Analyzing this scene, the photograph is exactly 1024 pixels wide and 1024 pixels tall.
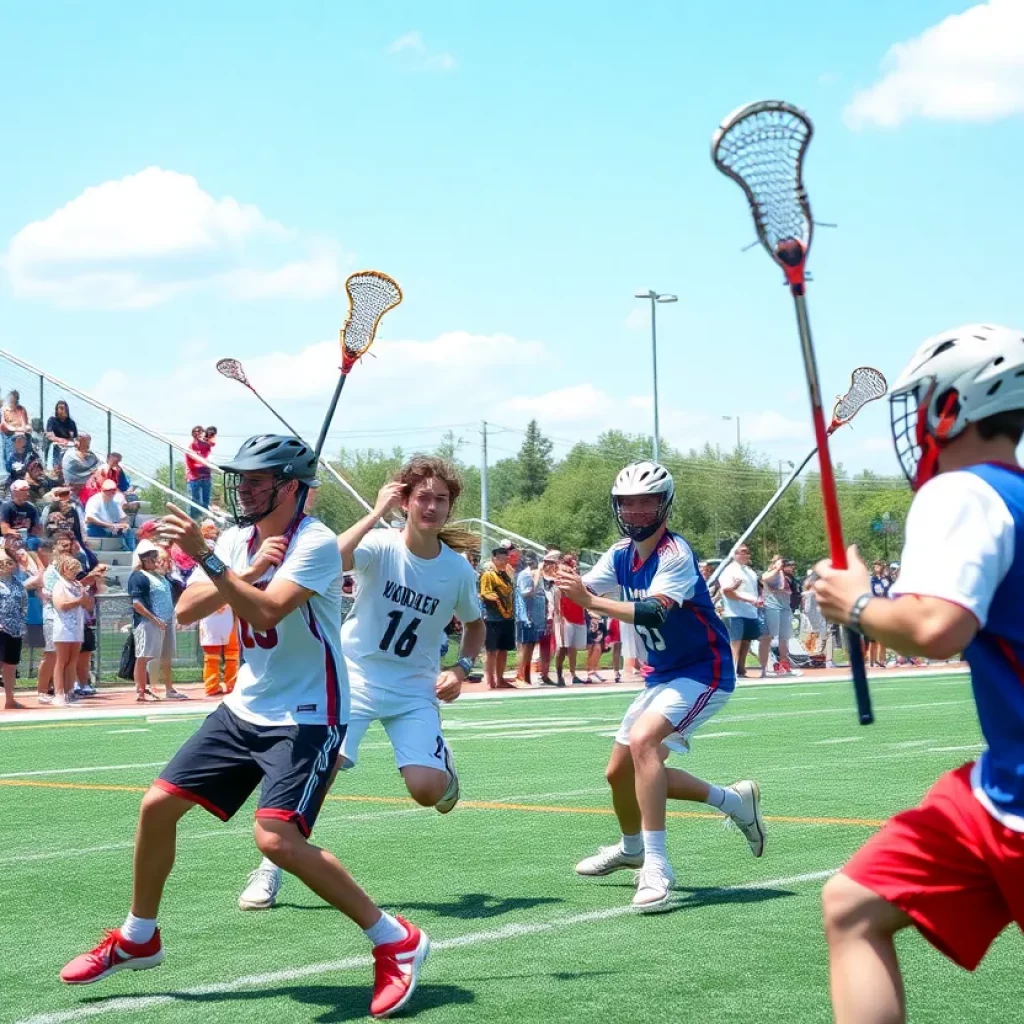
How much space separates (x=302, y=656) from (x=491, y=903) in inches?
75.6

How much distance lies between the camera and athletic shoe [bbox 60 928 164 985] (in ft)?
18.2

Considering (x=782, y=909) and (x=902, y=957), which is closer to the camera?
(x=902, y=957)

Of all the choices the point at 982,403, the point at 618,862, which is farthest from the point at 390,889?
Answer: the point at 982,403

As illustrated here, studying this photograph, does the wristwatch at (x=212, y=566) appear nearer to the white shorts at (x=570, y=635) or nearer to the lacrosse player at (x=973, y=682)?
the lacrosse player at (x=973, y=682)

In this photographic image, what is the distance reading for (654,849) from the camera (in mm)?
7109

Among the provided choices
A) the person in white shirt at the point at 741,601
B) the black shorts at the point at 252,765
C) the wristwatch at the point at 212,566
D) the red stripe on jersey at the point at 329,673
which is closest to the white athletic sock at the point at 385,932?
the black shorts at the point at 252,765

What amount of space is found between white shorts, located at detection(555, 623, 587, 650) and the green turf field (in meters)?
10.8

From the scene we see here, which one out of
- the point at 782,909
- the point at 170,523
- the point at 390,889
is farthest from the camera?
the point at 390,889

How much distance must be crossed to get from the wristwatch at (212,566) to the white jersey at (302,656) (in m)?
0.36

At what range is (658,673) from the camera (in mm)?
7727

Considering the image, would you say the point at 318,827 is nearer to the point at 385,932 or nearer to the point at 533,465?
the point at 385,932

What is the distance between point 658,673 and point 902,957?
2.15 m

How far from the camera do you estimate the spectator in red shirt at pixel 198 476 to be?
25562 millimetres

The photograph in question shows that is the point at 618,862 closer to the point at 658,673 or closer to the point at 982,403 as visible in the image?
the point at 658,673
